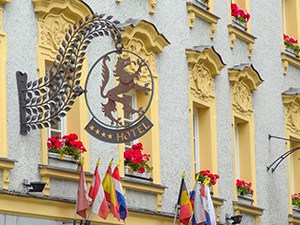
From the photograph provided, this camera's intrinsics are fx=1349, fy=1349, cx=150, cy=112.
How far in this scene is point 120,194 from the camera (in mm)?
19734

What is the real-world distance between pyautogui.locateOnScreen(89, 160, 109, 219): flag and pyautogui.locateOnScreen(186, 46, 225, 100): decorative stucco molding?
5.05 meters

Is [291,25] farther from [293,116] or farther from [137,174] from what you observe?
[137,174]

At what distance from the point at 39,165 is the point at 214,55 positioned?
265 inches

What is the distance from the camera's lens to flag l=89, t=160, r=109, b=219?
62.8 feet

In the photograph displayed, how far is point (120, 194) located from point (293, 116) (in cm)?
996

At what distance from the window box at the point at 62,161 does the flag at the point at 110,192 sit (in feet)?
1.57

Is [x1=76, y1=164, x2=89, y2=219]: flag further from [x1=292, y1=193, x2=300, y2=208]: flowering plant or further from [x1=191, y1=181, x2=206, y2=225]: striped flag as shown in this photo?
[x1=292, y1=193, x2=300, y2=208]: flowering plant

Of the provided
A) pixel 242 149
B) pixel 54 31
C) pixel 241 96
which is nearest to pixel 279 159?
pixel 242 149

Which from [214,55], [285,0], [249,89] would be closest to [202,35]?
[214,55]

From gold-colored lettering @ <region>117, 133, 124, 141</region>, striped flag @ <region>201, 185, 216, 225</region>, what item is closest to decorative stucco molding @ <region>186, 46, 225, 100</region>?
striped flag @ <region>201, 185, 216, 225</region>

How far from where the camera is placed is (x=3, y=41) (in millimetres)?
18281

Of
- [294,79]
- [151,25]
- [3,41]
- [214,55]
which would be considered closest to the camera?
[3,41]

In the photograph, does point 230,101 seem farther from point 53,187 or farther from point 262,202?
point 53,187

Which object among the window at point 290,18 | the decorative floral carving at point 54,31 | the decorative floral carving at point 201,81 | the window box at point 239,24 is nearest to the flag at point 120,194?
the decorative floral carving at point 54,31
